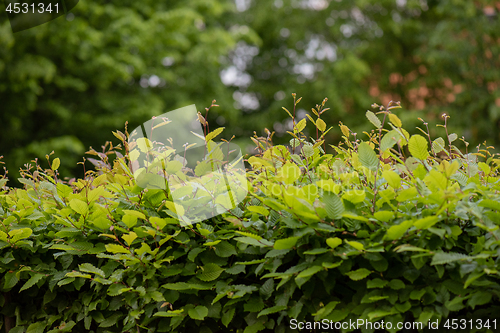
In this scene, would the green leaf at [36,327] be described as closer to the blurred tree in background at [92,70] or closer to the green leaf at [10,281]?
the green leaf at [10,281]

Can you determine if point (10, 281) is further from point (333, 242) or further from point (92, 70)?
point (92, 70)

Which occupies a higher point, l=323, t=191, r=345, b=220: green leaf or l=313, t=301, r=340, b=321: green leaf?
l=323, t=191, r=345, b=220: green leaf

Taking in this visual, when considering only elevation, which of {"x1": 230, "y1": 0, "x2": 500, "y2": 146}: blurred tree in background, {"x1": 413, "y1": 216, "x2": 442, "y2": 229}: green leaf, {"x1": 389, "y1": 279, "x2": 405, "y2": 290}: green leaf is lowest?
{"x1": 230, "y1": 0, "x2": 500, "y2": 146}: blurred tree in background

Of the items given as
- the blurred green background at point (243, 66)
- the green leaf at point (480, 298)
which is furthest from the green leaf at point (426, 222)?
the blurred green background at point (243, 66)

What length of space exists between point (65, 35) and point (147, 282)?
36.5 ft

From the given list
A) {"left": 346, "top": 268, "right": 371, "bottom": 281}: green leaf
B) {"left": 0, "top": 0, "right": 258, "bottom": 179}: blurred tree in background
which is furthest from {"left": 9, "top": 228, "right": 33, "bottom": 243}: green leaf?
{"left": 0, "top": 0, "right": 258, "bottom": 179}: blurred tree in background

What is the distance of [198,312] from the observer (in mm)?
1610

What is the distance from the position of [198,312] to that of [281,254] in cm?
43

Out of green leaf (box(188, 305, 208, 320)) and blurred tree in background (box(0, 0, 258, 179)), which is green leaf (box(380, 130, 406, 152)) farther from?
blurred tree in background (box(0, 0, 258, 179))

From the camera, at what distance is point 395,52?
17625 mm

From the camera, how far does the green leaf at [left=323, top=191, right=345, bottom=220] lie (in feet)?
4.71

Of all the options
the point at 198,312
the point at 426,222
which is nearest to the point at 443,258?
the point at 426,222

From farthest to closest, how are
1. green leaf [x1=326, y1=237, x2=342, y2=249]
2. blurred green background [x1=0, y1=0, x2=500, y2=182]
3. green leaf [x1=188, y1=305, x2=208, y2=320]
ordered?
blurred green background [x1=0, y1=0, x2=500, y2=182] < green leaf [x1=188, y1=305, x2=208, y2=320] < green leaf [x1=326, y1=237, x2=342, y2=249]

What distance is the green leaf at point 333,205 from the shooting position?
56.5 inches
